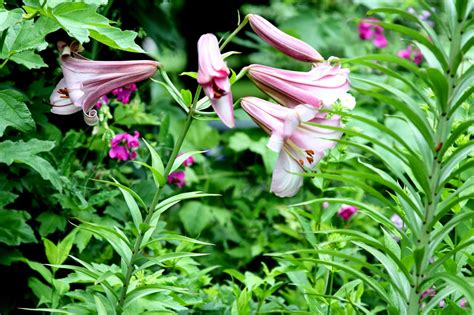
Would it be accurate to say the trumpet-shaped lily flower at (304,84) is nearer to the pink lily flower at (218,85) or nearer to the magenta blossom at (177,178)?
the pink lily flower at (218,85)

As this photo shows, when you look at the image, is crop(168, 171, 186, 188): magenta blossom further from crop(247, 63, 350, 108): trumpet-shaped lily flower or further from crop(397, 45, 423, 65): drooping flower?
crop(397, 45, 423, 65): drooping flower

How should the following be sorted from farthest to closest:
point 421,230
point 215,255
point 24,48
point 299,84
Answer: point 215,255
point 24,48
point 299,84
point 421,230

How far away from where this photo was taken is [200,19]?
7035 millimetres

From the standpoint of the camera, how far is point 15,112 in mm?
2424

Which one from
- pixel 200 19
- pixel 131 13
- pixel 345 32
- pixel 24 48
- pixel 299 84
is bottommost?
pixel 200 19

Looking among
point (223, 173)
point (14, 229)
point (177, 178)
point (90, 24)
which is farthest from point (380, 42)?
point (90, 24)

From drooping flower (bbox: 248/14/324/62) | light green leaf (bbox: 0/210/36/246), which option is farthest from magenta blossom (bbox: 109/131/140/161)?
drooping flower (bbox: 248/14/324/62)

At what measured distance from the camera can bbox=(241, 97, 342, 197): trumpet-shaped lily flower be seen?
6.58 feet

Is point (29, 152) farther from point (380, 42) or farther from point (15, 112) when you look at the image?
point (380, 42)

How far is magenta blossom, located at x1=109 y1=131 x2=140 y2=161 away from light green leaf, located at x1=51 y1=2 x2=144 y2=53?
2.89 feet

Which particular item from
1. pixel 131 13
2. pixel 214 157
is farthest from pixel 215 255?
pixel 131 13

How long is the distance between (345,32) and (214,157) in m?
1.52

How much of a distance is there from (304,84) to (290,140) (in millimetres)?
139

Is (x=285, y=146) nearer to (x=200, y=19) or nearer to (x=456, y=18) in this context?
(x=456, y=18)
